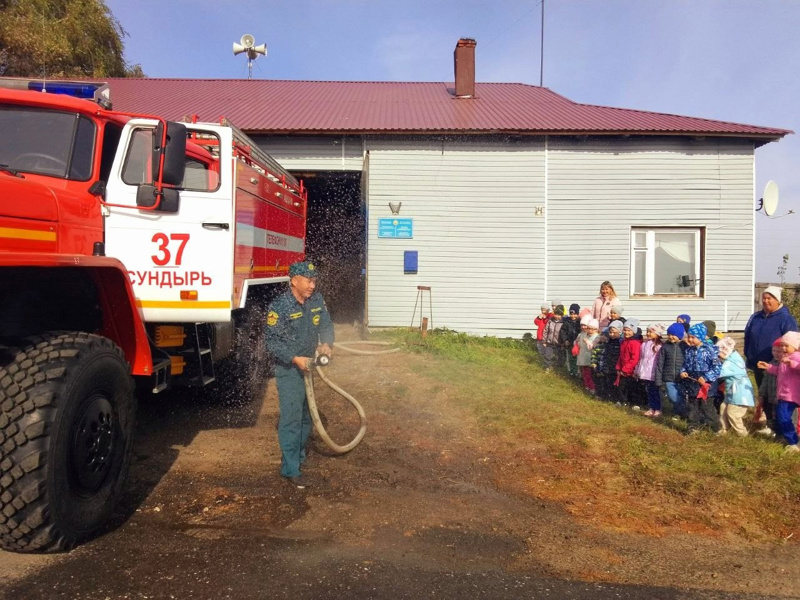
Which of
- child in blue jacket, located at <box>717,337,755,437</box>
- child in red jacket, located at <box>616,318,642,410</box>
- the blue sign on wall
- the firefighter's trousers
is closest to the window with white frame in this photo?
the blue sign on wall

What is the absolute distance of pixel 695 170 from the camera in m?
12.4

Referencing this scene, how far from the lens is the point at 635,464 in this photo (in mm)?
5168

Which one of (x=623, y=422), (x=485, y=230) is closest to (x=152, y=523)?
(x=623, y=422)

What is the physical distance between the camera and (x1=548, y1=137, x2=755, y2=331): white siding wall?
40.5 feet

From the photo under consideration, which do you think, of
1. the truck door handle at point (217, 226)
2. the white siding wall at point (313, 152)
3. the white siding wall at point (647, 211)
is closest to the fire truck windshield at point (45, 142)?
the truck door handle at point (217, 226)

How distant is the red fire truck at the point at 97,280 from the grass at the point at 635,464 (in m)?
3.08

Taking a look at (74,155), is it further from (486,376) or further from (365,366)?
(486,376)

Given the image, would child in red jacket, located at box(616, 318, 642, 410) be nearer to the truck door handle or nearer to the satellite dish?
the truck door handle

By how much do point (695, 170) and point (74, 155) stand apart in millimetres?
11792

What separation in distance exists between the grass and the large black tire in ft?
10.4

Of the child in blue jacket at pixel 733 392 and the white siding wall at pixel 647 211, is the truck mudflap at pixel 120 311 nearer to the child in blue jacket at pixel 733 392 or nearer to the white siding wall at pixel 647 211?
the child in blue jacket at pixel 733 392

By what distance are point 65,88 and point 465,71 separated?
12324 millimetres

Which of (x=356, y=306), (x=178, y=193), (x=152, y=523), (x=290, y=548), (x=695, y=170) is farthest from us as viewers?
(x=356, y=306)

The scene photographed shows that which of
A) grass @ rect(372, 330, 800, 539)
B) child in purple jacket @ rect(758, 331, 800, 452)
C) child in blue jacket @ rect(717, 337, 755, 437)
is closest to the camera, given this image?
grass @ rect(372, 330, 800, 539)
